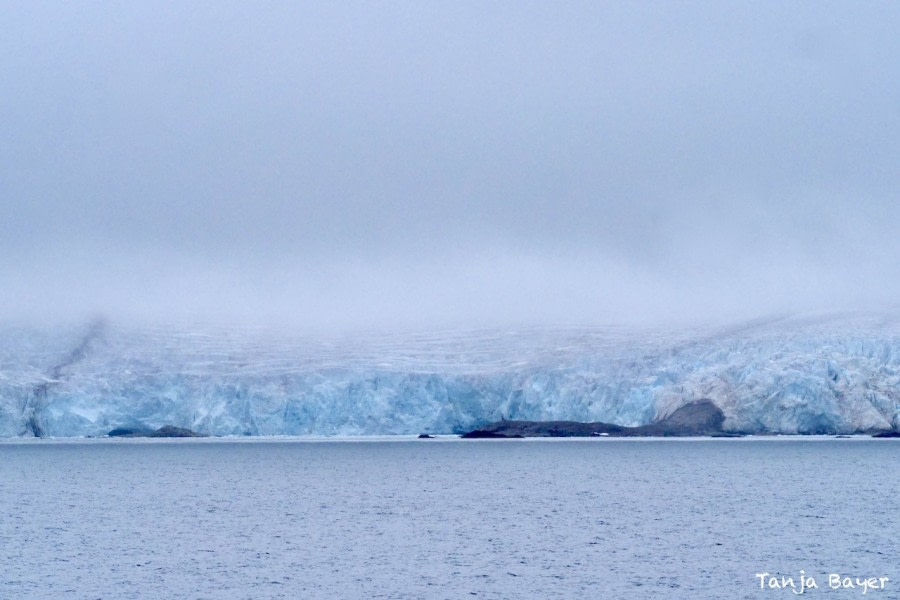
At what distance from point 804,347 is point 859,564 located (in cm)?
3993

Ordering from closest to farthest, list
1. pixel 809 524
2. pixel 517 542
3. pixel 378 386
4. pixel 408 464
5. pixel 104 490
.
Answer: pixel 517 542 → pixel 809 524 → pixel 104 490 → pixel 408 464 → pixel 378 386

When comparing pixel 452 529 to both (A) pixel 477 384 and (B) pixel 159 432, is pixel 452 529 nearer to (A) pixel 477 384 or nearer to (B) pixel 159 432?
(A) pixel 477 384

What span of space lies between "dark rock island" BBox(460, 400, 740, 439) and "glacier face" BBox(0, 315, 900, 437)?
0.58 meters

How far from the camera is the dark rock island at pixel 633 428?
63.0 m

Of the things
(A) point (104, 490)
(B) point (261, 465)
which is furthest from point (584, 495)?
(B) point (261, 465)

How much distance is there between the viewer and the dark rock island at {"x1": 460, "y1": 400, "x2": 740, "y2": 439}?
63.0 m

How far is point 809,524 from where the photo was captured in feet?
105

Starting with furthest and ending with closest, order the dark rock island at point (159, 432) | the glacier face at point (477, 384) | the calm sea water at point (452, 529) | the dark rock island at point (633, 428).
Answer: the dark rock island at point (159, 432) → the dark rock island at point (633, 428) → the glacier face at point (477, 384) → the calm sea water at point (452, 529)

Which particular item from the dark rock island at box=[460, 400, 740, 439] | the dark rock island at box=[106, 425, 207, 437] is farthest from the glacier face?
the dark rock island at box=[106, 425, 207, 437]

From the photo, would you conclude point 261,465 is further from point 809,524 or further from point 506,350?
point 809,524
